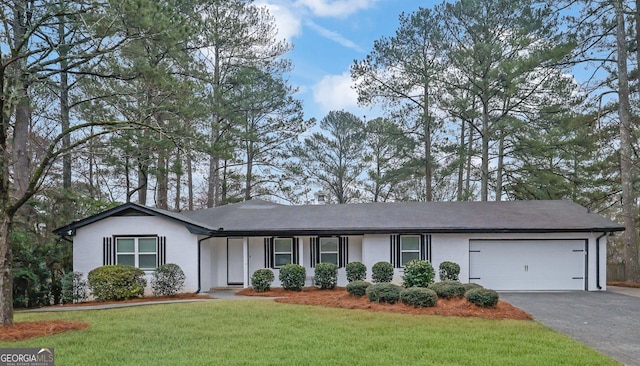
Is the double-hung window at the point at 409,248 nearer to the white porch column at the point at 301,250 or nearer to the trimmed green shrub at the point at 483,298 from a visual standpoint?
the white porch column at the point at 301,250

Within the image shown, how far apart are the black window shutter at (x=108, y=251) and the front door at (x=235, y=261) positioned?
13.4 feet

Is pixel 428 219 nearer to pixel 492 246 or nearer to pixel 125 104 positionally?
pixel 492 246

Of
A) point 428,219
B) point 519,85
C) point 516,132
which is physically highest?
point 519,85

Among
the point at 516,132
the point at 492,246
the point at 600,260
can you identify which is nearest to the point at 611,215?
the point at 516,132

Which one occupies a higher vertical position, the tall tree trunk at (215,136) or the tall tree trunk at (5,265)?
the tall tree trunk at (215,136)

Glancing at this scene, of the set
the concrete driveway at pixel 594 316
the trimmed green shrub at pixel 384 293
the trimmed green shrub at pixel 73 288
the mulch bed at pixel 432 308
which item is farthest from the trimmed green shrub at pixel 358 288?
the trimmed green shrub at pixel 73 288

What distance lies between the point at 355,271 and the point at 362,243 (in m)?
1.50

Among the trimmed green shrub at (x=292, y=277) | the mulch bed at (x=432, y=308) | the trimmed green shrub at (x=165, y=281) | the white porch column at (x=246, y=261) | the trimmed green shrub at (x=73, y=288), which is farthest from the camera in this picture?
the white porch column at (x=246, y=261)

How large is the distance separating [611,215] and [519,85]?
11.7m

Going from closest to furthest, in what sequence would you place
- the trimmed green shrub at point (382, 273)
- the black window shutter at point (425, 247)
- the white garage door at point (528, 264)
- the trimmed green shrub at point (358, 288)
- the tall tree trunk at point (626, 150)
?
the trimmed green shrub at point (358, 288) → the trimmed green shrub at point (382, 273) → the white garage door at point (528, 264) → the black window shutter at point (425, 247) → the tall tree trunk at point (626, 150)

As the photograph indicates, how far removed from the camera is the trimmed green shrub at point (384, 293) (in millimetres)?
10992

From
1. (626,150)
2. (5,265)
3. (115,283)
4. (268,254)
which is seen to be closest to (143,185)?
(268,254)

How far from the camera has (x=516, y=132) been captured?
→ 2225 centimetres

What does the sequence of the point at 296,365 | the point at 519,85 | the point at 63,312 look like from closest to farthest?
the point at 296,365 → the point at 63,312 → the point at 519,85
